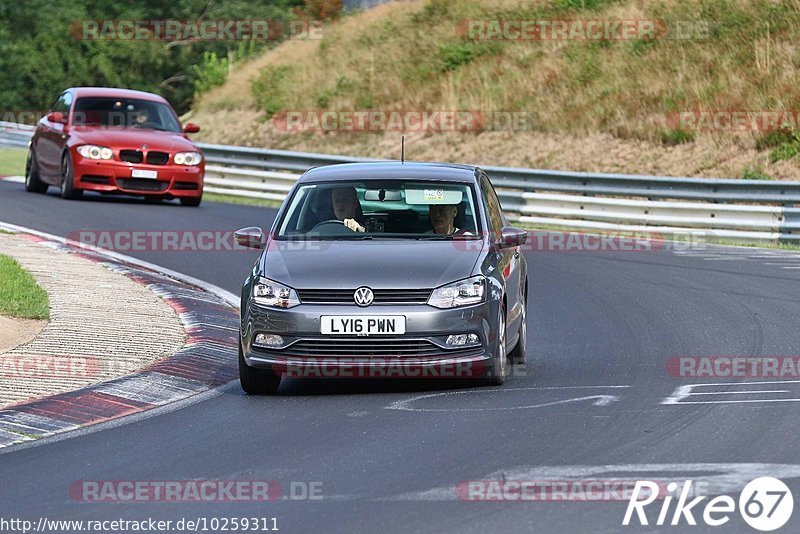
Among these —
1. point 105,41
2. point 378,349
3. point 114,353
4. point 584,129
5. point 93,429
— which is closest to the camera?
point 93,429

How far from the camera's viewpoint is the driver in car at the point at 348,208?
438 inches

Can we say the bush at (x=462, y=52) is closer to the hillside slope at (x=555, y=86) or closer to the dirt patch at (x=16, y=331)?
the hillside slope at (x=555, y=86)

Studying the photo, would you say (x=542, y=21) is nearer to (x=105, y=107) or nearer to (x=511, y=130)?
(x=511, y=130)

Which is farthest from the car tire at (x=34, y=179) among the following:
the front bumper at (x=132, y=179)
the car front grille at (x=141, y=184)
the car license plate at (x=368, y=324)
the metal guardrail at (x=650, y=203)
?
the car license plate at (x=368, y=324)

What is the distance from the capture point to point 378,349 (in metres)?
9.91

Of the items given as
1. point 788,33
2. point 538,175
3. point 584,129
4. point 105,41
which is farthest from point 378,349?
point 105,41

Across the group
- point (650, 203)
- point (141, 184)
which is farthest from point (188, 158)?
point (650, 203)

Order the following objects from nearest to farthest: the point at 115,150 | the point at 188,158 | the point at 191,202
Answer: the point at 115,150 < the point at 188,158 < the point at 191,202

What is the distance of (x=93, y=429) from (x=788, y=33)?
2691 cm

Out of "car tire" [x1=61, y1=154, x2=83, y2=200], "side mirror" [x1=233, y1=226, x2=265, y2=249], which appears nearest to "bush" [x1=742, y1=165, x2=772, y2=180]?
"car tire" [x1=61, y1=154, x2=83, y2=200]

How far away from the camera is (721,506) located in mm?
6613

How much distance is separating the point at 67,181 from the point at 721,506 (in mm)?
18848

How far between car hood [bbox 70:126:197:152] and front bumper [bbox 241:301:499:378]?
1422 centimetres

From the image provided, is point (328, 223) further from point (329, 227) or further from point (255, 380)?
point (255, 380)
